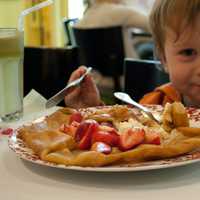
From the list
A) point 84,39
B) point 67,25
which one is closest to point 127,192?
point 84,39

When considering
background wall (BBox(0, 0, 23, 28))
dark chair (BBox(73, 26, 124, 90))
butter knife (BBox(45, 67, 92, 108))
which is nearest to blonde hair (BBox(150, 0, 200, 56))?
butter knife (BBox(45, 67, 92, 108))

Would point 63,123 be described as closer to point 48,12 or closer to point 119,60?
point 119,60

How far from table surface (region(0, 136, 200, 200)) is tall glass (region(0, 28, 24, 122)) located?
35cm

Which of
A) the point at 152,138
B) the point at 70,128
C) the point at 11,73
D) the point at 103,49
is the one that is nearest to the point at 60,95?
the point at 11,73

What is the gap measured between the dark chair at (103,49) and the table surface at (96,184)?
2182 millimetres

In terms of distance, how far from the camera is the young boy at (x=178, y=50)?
122 cm

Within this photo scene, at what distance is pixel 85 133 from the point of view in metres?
0.74

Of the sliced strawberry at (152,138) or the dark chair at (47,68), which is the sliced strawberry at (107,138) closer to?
the sliced strawberry at (152,138)

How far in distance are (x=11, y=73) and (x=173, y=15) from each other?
0.47m

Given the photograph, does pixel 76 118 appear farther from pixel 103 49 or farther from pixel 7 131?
pixel 103 49

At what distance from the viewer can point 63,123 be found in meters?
0.88

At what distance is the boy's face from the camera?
47.9 inches

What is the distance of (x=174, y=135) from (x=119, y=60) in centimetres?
231

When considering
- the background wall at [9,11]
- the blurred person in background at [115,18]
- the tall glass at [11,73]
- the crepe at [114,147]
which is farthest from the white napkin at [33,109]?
the background wall at [9,11]
